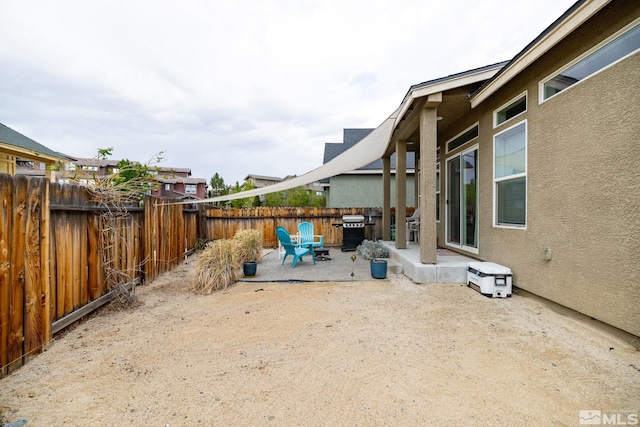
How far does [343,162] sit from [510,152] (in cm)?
326

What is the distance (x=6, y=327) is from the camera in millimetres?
2033

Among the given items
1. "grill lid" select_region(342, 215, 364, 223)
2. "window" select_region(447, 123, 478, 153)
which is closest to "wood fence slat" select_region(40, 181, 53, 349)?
"window" select_region(447, 123, 478, 153)

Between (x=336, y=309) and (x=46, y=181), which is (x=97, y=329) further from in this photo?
(x=336, y=309)

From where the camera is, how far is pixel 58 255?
2730 millimetres

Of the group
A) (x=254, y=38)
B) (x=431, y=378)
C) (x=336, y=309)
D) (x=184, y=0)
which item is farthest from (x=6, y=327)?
(x=254, y=38)

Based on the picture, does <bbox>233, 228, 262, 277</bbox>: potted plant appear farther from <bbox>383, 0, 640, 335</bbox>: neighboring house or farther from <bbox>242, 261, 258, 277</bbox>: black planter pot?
<bbox>383, 0, 640, 335</bbox>: neighboring house

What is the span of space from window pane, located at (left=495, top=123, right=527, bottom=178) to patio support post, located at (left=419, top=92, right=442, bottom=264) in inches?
38.0

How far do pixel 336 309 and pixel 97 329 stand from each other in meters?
2.62

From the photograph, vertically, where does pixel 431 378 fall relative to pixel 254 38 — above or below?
below

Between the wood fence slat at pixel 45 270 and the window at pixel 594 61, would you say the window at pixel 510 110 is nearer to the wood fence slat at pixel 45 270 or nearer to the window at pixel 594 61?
the window at pixel 594 61

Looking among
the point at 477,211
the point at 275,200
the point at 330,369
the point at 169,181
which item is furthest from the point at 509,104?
the point at 169,181

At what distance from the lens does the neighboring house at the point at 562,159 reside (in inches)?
94.5

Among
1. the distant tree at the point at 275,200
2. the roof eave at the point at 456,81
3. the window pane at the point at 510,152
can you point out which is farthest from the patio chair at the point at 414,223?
the distant tree at the point at 275,200

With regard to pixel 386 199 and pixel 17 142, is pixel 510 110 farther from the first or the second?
pixel 17 142
